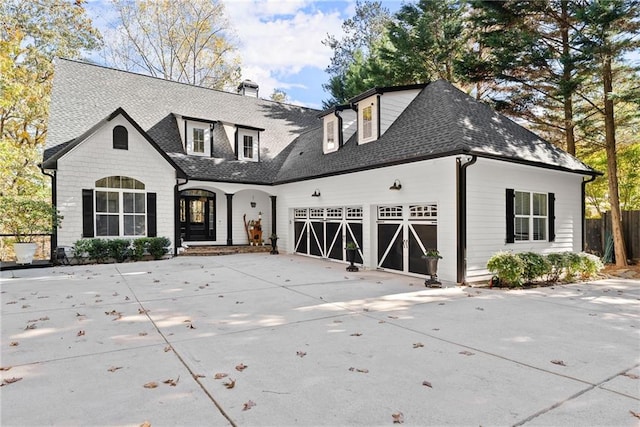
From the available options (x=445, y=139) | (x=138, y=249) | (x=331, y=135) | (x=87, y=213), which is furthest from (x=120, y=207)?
(x=445, y=139)

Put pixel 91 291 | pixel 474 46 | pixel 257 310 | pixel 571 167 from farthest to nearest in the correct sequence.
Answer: pixel 474 46, pixel 571 167, pixel 91 291, pixel 257 310

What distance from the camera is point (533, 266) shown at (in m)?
8.23

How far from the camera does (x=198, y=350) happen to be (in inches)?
158

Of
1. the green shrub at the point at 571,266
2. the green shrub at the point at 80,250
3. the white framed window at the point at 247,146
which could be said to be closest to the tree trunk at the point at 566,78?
the green shrub at the point at 571,266

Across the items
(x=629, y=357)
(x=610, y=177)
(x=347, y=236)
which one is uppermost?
(x=610, y=177)

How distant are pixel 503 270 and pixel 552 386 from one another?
5191 millimetres

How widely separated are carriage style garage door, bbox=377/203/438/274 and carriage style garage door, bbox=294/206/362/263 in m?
0.99

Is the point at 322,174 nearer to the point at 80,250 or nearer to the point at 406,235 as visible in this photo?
the point at 406,235

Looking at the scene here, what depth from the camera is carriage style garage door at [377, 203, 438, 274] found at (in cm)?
912

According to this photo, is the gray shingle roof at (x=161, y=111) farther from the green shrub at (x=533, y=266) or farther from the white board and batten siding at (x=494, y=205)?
the green shrub at (x=533, y=266)

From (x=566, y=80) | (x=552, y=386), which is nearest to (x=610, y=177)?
(x=566, y=80)

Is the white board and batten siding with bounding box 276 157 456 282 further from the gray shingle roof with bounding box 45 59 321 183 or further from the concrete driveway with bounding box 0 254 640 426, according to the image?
the gray shingle roof with bounding box 45 59 321 183

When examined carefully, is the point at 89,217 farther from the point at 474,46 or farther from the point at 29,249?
the point at 474,46

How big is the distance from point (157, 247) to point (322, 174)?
20.8ft
